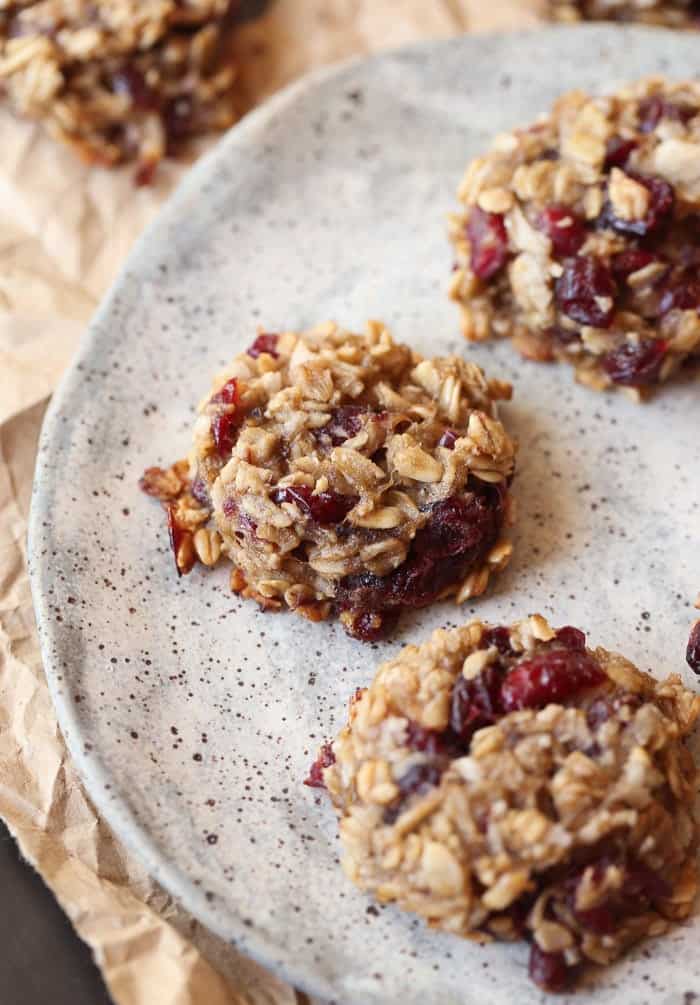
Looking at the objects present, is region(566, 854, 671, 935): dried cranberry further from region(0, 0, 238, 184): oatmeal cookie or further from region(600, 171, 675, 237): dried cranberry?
region(0, 0, 238, 184): oatmeal cookie

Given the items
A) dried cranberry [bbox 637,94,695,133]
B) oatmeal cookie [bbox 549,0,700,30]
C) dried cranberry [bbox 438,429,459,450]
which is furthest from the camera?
oatmeal cookie [bbox 549,0,700,30]

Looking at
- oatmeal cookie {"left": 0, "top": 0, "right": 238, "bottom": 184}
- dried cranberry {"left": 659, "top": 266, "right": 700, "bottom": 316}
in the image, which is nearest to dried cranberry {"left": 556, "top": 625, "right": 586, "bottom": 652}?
dried cranberry {"left": 659, "top": 266, "right": 700, "bottom": 316}

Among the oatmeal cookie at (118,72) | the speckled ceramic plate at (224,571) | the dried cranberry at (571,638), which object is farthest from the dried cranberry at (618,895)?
the oatmeal cookie at (118,72)

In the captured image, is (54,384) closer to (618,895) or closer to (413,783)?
(413,783)

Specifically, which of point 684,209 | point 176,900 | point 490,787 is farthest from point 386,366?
point 176,900

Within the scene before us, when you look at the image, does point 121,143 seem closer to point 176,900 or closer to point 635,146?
point 635,146

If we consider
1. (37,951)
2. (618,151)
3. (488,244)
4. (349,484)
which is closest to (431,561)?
(349,484)

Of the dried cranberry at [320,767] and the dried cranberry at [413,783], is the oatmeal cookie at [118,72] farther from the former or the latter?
the dried cranberry at [413,783]
